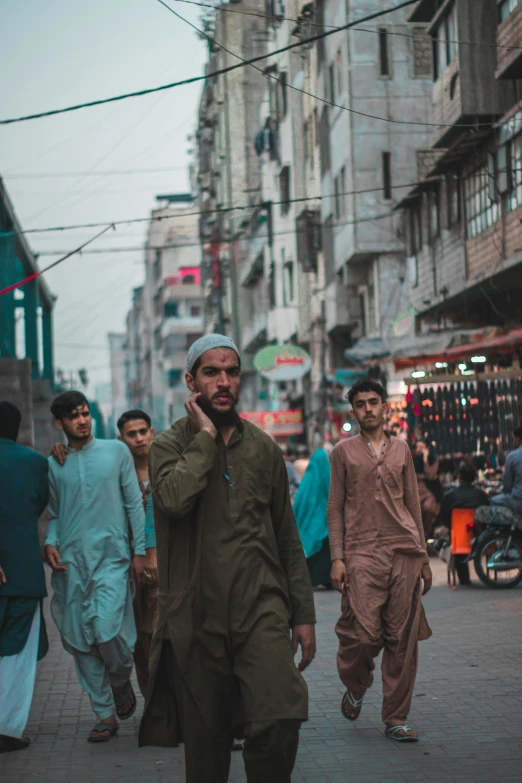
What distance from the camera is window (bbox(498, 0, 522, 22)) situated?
65.2 ft

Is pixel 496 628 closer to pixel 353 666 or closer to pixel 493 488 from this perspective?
pixel 353 666

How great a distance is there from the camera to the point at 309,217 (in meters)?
38.5

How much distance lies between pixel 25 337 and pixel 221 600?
23.0m

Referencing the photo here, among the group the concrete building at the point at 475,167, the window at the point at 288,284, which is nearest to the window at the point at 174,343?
the window at the point at 288,284

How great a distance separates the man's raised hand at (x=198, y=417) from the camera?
14.3ft

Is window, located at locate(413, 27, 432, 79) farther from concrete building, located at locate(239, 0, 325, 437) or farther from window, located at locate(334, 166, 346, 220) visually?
window, located at locate(334, 166, 346, 220)

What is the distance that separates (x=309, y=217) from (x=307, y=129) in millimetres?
3155

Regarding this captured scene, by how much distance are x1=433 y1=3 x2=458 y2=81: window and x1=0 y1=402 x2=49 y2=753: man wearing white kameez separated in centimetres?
1551

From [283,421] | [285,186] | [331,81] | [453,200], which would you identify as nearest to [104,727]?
[453,200]

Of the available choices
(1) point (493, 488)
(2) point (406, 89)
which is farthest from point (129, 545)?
(2) point (406, 89)

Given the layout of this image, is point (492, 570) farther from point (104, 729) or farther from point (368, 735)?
point (104, 729)

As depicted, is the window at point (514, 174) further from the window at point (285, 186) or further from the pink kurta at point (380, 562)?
the window at point (285, 186)

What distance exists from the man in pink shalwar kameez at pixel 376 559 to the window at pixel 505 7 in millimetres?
13858

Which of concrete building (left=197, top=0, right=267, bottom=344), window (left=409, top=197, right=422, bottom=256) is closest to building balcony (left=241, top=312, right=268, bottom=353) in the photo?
concrete building (left=197, top=0, right=267, bottom=344)
